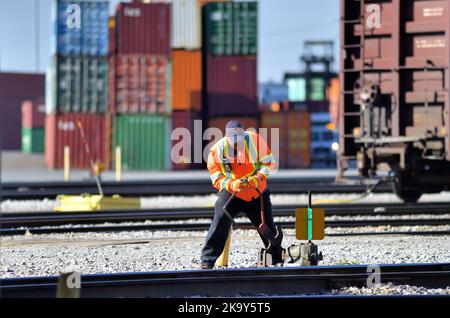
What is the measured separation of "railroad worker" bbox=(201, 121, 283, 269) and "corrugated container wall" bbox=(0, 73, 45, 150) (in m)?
52.7

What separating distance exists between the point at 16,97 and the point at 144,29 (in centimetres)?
2855

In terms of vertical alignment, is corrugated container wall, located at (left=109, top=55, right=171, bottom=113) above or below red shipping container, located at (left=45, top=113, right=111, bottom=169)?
above

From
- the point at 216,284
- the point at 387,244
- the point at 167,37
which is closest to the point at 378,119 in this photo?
the point at 387,244

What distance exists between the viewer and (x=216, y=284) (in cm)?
721

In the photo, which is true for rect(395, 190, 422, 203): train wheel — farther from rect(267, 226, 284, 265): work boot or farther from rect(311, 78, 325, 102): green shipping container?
rect(311, 78, 325, 102): green shipping container

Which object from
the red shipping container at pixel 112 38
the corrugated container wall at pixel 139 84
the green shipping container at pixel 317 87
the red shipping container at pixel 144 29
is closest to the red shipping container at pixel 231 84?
the corrugated container wall at pixel 139 84

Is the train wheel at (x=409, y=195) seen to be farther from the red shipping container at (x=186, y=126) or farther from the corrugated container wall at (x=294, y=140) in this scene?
the corrugated container wall at (x=294, y=140)

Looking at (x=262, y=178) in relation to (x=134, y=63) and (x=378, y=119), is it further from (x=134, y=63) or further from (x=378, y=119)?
(x=134, y=63)

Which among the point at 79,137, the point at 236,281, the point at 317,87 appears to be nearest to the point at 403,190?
the point at 236,281

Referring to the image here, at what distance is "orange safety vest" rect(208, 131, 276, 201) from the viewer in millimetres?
8016

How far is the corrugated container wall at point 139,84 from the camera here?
33531 millimetres

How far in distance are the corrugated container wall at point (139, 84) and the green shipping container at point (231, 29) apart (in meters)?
2.32

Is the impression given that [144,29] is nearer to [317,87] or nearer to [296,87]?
[317,87]

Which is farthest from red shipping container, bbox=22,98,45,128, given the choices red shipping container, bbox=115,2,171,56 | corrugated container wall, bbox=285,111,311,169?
corrugated container wall, bbox=285,111,311,169
